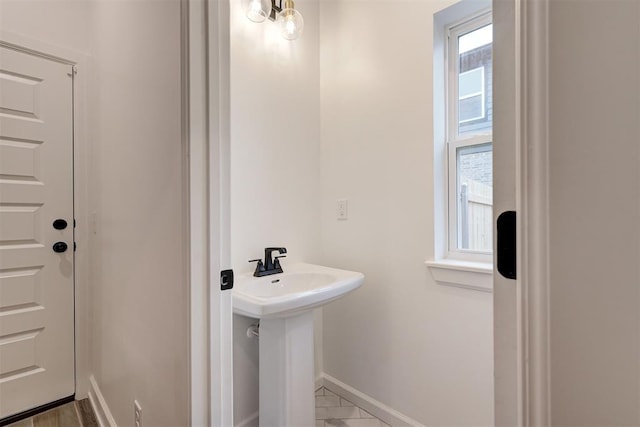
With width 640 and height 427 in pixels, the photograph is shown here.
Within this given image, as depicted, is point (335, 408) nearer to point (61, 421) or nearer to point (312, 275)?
point (312, 275)

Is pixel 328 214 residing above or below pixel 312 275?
above

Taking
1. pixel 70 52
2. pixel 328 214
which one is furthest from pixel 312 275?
pixel 70 52

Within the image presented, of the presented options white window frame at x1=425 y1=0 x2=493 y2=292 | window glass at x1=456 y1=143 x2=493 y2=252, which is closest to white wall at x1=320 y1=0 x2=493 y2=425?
white window frame at x1=425 y1=0 x2=493 y2=292

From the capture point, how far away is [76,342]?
178cm

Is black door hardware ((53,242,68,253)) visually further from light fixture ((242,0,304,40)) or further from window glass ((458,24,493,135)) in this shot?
window glass ((458,24,493,135))

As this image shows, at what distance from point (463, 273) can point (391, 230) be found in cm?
41

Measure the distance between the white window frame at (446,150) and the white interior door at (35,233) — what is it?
203 cm

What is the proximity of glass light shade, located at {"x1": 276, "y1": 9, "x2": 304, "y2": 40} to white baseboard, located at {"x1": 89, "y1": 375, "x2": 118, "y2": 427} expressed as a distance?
208cm
